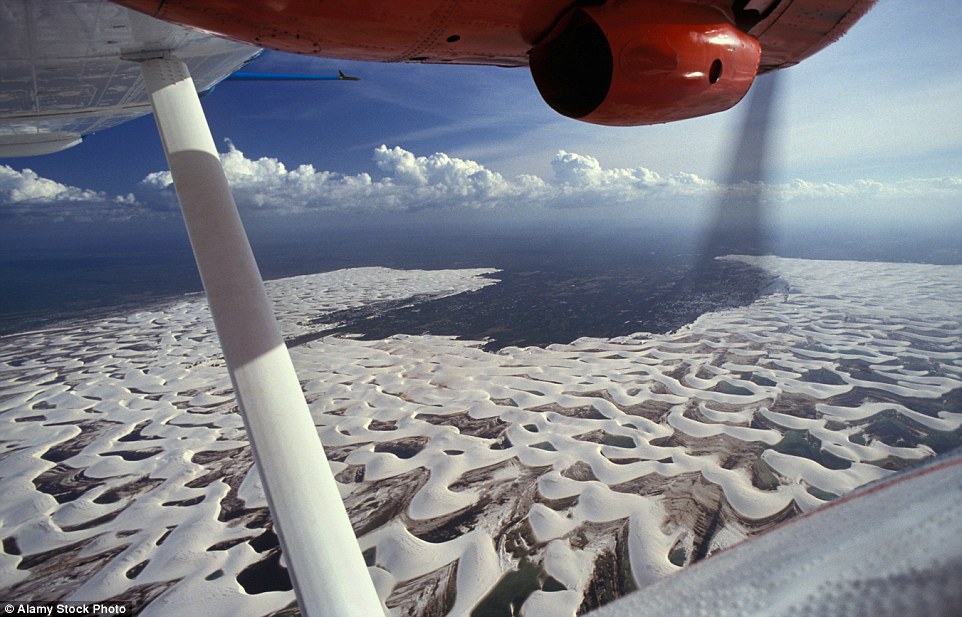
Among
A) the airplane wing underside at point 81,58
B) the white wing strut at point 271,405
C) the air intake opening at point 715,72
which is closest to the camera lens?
the airplane wing underside at point 81,58

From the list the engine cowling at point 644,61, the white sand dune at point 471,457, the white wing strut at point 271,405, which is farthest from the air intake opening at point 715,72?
the white sand dune at point 471,457

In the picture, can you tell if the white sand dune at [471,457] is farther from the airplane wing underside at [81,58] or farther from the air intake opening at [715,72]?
the airplane wing underside at [81,58]

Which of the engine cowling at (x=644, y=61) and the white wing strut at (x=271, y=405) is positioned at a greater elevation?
the engine cowling at (x=644, y=61)

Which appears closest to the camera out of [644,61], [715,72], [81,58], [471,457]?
[644,61]

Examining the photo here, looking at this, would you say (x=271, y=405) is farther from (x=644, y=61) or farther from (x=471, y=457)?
(x=471, y=457)

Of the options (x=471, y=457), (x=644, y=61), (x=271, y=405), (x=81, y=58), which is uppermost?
(x=81, y=58)

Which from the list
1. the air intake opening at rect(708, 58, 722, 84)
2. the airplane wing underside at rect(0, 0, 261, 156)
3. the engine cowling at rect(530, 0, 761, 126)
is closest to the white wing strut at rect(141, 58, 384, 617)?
the airplane wing underside at rect(0, 0, 261, 156)

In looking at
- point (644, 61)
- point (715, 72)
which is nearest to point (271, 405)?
point (644, 61)
